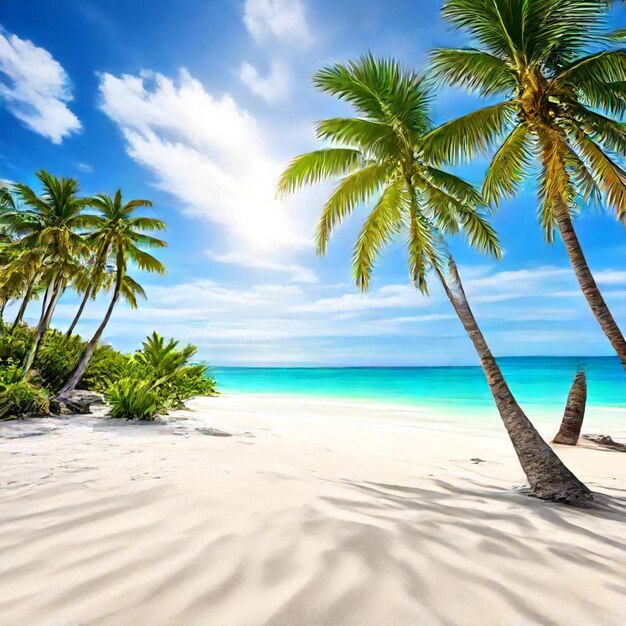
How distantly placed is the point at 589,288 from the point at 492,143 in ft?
→ 11.2

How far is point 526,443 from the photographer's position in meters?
4.46

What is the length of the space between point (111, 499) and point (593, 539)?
3.46 meters

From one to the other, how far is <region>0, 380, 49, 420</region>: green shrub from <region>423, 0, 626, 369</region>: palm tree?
31.7 feet

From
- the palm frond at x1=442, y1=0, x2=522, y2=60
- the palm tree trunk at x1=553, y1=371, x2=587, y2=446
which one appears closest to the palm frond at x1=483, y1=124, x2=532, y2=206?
the palm frond at x1=442, y1=0, x2=522, y2=60

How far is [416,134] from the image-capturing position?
710cm

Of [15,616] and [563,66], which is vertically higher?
[563,66]

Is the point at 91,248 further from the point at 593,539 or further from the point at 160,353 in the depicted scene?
the point at 593,539

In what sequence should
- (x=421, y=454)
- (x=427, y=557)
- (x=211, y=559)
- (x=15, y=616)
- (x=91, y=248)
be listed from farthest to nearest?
(x=91, y=248), (x=421, y=454), (x=427, y=557), (x=211, y=559), (x=15, y=616)

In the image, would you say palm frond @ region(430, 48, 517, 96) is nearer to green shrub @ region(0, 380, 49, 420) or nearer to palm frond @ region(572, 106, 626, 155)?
palm frond @ region(572, 106, 626, 155)

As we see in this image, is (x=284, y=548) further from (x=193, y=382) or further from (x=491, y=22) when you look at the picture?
(x=193, y=382)

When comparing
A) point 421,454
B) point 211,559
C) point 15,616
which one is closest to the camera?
point 15,616

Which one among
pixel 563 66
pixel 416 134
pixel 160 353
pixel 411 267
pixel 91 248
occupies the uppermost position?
pixel 563 66

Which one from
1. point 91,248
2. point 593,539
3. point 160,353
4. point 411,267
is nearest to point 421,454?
point 411,267

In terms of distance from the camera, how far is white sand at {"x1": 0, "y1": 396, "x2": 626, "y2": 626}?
153 centimetres
